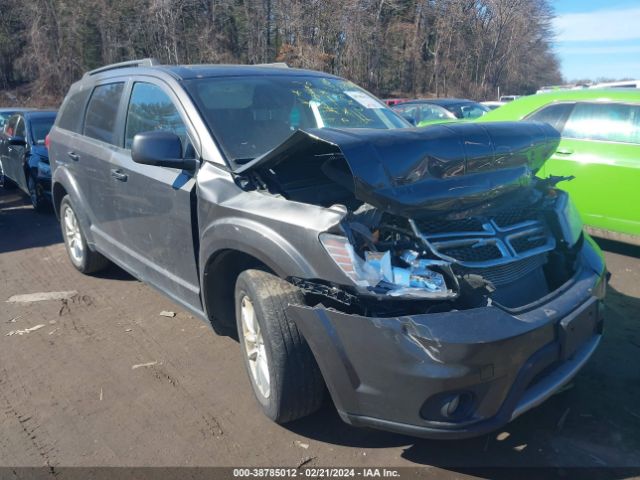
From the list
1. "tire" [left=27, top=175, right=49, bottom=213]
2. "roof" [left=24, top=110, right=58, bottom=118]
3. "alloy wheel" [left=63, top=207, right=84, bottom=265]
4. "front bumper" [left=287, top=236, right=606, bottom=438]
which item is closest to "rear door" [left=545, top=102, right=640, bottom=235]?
"front bumper" [left=287, top=236, right=606, bottom=438]

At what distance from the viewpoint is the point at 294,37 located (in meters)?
32.0

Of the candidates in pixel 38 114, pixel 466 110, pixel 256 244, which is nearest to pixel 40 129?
pixel 38 114

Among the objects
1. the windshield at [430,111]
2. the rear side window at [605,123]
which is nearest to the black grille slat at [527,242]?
the rear side window at [605,123]

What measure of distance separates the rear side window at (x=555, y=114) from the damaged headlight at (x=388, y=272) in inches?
173

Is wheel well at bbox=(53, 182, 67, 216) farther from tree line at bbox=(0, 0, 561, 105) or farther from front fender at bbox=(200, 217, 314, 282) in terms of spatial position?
tree line at bbox=(0, 0, 561, 105)

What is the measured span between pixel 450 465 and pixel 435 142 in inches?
62.1

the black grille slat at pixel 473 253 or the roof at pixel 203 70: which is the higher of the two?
the roof at pixel 203 70

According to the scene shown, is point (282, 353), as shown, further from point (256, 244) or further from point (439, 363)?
point (439, 363)

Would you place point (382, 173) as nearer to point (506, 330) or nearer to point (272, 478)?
point (506, 330)

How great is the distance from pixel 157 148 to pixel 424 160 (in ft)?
4.94

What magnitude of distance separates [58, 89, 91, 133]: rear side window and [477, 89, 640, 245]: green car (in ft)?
15.1

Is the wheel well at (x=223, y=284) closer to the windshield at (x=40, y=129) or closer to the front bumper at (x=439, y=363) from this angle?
the front bumper at (x=439, y=363)

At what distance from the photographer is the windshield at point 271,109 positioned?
337cm

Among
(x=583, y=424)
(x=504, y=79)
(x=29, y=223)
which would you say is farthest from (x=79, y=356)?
(x=504, y=79)
